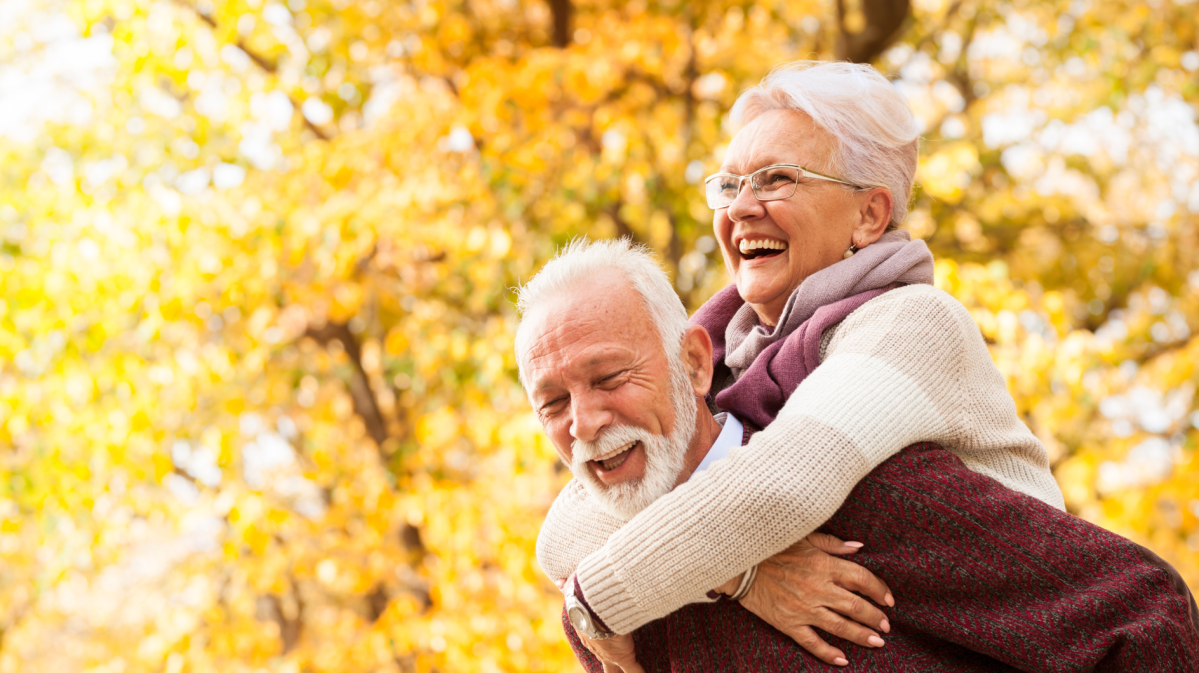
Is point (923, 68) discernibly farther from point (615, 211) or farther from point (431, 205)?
point (431, 205)

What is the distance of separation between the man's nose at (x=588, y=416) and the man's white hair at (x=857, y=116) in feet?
1.84

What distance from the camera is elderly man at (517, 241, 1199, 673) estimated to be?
127 cm

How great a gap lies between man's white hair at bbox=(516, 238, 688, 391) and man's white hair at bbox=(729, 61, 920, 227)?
35 centimetres

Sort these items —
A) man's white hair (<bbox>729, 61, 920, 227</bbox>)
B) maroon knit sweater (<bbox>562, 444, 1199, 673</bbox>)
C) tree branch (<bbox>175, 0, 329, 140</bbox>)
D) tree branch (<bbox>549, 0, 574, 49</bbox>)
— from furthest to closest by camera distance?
tree branch (<bbox>175, 0, 329, 140</bbox>), tree branch (<bbox>549, 0, 574, 49</bbox>), man's white hair (<bbox>729, 61, 920, 227</bbox>), maroon knit sweater (<bbox>562, 444, 1199, 673</bbox>)

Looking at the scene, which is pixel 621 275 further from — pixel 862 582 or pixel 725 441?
pixel 862 582

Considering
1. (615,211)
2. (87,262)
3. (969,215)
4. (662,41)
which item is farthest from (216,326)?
(969,215)

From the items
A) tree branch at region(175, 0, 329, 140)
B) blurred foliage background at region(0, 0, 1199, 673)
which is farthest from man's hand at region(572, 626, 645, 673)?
tree branch at region(175, 0, 329, 140)

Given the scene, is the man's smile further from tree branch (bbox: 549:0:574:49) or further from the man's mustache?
tree branch (bbox: 549:0:574:49)

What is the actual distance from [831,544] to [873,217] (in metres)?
0.58

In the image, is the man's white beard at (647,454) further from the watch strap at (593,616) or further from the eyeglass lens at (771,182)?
the eyeglass lens at (771,182)

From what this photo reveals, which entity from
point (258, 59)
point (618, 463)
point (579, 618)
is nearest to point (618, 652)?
point (579, 618)

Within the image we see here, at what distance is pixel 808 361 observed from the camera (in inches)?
57.6

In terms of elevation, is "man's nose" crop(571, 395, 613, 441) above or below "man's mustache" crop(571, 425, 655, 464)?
above

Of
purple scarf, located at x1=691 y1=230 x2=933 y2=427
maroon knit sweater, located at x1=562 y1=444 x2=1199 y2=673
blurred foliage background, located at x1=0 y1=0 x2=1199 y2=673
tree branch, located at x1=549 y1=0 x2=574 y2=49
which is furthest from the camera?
tree branch, located at x1=549 y1=0 x2=574 y2=49
